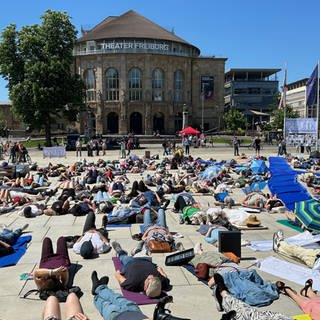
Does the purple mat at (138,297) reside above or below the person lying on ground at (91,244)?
below

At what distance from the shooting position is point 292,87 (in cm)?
11081

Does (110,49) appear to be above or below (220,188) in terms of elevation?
above

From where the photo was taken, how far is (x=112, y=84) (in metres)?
77.8

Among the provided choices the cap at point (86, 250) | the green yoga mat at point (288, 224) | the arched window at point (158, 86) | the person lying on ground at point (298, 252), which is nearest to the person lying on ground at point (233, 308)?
the person lying on ground at point (298, 252)

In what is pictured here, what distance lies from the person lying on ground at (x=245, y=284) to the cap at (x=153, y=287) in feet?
3.27

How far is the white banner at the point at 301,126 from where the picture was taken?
35.3 metres

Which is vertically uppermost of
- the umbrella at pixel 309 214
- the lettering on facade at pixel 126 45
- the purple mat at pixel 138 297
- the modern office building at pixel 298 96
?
the lettering on facade at pixel 126 45

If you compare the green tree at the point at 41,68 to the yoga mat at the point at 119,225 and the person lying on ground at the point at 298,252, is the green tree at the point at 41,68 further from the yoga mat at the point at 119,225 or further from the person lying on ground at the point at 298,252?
the person lying on ground at the point at 298,252

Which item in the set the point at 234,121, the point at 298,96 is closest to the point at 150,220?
the point at 234,121

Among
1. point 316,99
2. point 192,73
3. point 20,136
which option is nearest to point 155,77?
point 192,73

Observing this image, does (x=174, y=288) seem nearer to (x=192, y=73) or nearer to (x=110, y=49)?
(x=110, y=49)

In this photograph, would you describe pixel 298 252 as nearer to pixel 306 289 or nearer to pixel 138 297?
pixel 306 289

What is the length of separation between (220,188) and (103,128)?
6392 centimetres

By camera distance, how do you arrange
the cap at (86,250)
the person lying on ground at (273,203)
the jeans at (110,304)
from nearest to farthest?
the jeans at (110,304), the cap at (86,250), the person lying on ground at (273,203)
